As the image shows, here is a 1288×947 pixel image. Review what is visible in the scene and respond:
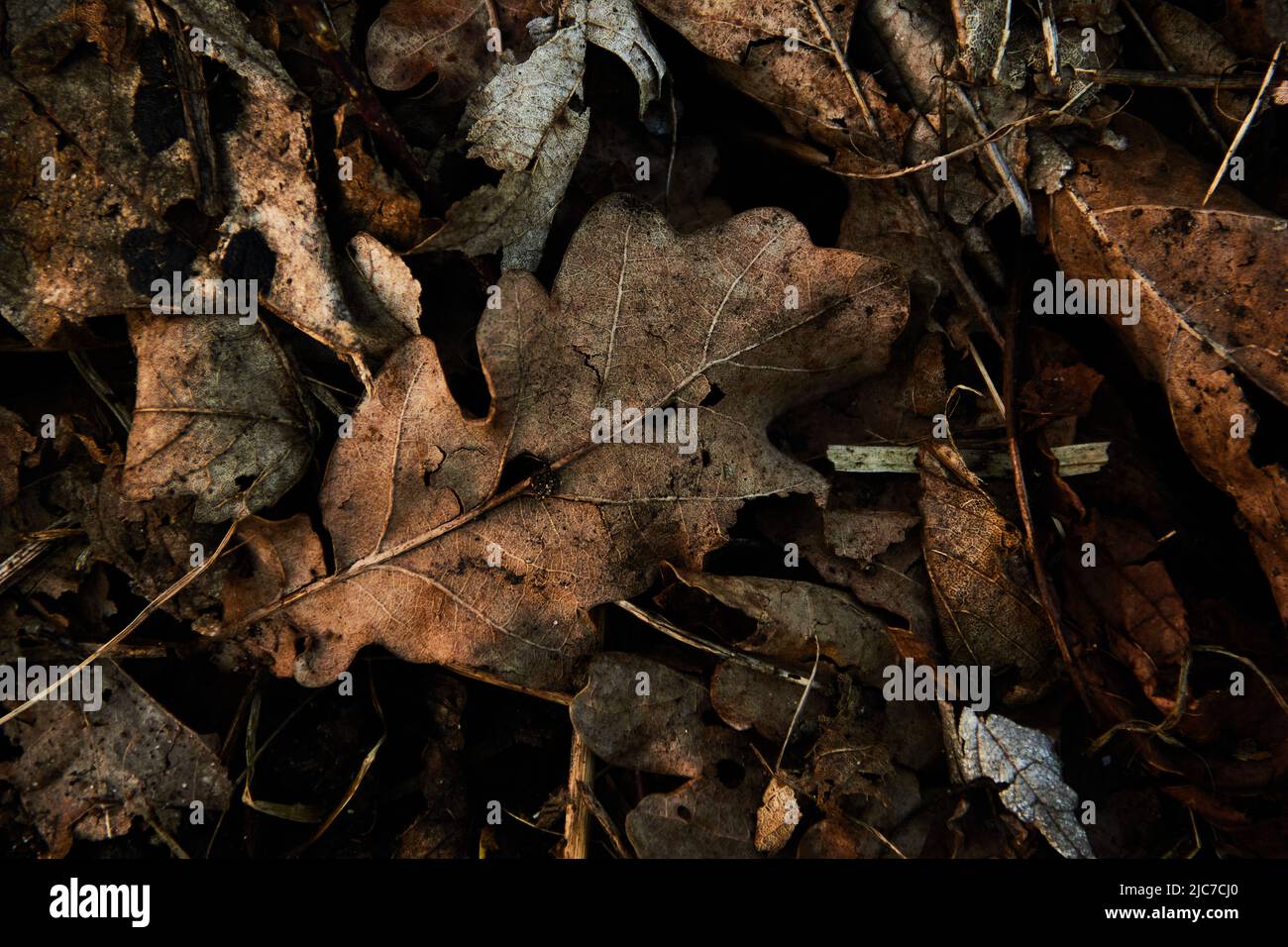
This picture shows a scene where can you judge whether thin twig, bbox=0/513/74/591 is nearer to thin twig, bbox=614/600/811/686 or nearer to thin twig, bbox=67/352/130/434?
thin twig, bbox=67/352/130/434

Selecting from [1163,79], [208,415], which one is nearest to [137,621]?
[208,415]

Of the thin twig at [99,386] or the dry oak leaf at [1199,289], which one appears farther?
the thin twig at [99,386]

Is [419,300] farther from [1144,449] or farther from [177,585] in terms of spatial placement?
[1144,449]

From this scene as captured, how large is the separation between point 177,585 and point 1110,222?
284cm

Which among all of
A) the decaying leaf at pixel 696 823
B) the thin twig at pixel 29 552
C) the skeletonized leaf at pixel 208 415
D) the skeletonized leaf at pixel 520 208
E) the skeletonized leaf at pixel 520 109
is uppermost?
the skeletonized leaf at pixel 520 109

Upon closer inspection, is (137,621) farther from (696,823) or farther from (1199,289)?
(1199,289)

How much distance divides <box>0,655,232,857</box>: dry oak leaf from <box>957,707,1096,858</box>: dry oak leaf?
2.12 m

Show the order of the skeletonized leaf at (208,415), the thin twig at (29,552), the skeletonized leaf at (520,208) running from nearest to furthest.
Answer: the skeletonized leaf at (208,415)
the skeletonized leaf at (520,208)
the thin twig at (29,552)

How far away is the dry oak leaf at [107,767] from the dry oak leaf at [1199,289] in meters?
2.96

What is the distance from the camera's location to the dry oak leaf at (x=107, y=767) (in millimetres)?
2387

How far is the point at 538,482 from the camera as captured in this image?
7.54 ft

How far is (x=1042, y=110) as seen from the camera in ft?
7.91

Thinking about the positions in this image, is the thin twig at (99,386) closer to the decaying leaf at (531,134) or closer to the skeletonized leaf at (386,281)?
the skeletonized leaf at (386,281)

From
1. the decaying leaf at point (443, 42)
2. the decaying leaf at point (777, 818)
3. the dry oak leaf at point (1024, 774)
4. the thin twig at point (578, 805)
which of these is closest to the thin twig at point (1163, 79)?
the decaying leaf at point (443, 42)
